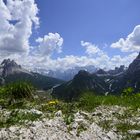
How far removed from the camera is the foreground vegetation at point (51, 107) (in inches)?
520

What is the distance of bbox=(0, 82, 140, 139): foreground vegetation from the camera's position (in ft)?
43.3

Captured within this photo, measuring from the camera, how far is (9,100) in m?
16.8

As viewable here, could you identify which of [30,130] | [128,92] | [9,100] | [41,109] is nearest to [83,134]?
[30,130]

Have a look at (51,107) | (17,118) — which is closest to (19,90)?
(51,107)

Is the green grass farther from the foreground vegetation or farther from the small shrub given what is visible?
the small shrub

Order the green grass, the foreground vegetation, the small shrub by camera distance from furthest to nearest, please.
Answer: the small shrub → the foreground vegetation → the green grass

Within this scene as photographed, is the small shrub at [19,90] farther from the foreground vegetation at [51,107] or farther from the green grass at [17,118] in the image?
the green grass at [17,118]

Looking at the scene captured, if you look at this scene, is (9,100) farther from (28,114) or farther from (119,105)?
(119,105)

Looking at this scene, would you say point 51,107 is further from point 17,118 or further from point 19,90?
point 19,90

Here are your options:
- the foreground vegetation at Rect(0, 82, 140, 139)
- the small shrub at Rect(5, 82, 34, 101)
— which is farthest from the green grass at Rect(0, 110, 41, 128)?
the small shrub at Rect(5, 82, 34, 101)

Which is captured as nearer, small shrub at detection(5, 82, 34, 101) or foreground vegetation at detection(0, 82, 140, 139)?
foreground vegetation at detection(0, 82, 140, 139)

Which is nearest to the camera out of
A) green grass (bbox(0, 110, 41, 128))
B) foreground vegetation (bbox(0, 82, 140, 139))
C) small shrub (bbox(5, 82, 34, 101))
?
green grass (bbox(0, 110, 41, 128))

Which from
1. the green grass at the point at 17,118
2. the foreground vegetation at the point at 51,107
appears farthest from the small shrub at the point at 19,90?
the green grass at the point at 17,118

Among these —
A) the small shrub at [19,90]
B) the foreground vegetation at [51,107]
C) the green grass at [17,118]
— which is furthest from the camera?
the small shrub at [19,90]
